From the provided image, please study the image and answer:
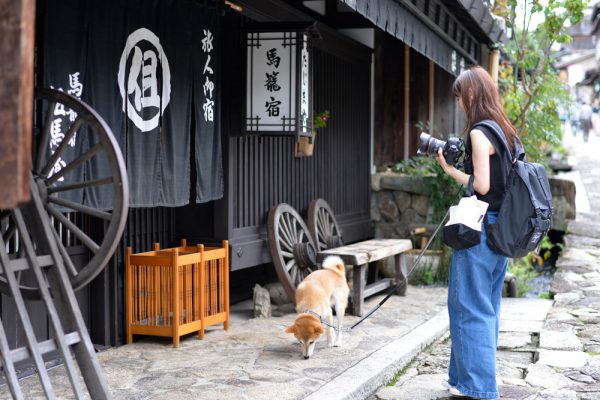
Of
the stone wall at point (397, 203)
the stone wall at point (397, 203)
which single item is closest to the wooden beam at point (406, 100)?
the stone wall at point (397, 203)

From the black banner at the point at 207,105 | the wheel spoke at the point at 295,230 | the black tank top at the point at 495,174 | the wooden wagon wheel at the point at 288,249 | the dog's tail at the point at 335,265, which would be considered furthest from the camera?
the wheel spoke at the point at 295,230

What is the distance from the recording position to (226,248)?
8.21 metres

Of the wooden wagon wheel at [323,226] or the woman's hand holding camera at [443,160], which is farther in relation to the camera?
the wooden wagon wheel at [323,226]

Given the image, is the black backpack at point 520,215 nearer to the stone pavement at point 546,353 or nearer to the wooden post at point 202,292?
the stone pavement at point 546,353

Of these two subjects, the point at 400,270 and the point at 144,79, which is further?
the point at 400,270

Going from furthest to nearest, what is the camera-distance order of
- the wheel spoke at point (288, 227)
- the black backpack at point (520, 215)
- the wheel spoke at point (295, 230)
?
1. the wheel spoke at point (295, 230)
2. the wheel spoke at point (288, 227)
3. the black backpack at point (520, 215)

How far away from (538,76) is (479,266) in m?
8.96

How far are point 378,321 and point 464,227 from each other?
341 centimetres

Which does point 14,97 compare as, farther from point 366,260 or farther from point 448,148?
point 366,260

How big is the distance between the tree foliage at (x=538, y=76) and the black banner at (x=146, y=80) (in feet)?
20.2

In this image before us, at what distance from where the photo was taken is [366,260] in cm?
921

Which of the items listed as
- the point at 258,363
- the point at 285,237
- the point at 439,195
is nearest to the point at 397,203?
the point at 439,195

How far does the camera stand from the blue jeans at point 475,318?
19.1ft

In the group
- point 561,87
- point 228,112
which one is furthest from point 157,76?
point 561,87
